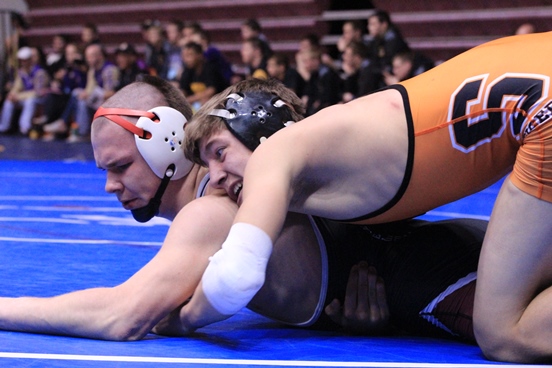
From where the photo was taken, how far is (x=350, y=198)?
246 cm

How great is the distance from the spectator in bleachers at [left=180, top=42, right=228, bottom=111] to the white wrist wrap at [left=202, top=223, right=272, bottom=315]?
372 inches

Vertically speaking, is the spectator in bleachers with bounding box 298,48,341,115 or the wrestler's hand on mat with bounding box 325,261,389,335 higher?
the wrestler's hand on mat with bounding box 325,261,389,335

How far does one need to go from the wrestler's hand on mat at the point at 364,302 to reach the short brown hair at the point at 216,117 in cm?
55

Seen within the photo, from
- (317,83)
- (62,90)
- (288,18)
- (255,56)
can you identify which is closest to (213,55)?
(255,56)

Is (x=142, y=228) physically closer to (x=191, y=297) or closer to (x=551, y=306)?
(x=191, y=297)

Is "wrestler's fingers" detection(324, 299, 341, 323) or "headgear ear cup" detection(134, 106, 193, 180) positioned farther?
"headgear ear cup" detection(134, 106, 193, 180)

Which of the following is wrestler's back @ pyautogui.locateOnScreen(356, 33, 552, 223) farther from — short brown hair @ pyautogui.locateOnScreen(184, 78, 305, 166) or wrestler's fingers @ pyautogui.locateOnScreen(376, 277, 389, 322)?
short brown hair @ pyautogui.locateOnScreen(184, 78, 305, 166)

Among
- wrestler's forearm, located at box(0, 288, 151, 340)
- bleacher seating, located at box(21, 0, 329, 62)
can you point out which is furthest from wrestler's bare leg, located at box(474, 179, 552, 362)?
bleacher seating, located at box(21, 0, 329, 62)

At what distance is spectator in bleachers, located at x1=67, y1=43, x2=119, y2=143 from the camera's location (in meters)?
13.5

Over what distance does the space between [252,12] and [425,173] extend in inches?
470

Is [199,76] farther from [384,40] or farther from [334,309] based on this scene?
[334,309]

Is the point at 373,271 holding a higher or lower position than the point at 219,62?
higher

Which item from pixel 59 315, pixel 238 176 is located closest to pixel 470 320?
pixel 238 176

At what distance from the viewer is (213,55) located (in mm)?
11852
